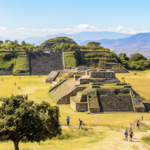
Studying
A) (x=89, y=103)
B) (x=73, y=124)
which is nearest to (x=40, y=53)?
(x=89, y=103)

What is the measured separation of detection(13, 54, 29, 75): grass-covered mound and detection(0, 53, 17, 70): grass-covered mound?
2158mm

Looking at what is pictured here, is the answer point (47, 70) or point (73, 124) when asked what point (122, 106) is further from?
point (47, 70)

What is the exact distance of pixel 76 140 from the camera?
21750mm

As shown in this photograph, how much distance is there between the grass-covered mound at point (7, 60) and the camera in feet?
300

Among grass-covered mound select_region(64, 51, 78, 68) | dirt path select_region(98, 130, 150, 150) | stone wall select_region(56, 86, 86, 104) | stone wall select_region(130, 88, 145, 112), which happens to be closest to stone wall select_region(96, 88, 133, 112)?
stone wall select_region(130, 88, 145, 112)

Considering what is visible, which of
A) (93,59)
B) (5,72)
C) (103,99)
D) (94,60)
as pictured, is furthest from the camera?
(93,59)

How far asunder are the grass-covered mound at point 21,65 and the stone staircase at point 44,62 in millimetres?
1956

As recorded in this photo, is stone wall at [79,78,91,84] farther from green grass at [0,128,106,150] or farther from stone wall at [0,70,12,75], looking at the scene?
stone wall at [0,70,12,75]

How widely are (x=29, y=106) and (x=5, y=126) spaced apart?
8.16 feet

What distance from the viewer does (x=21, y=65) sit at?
91000 mm

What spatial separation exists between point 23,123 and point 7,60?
84836mm

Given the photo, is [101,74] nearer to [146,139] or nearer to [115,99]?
[115,99]

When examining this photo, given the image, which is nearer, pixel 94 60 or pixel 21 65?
pixel 21 65

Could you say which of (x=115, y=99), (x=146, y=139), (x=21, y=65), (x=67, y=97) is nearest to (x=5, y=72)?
(x=21, y=65)
